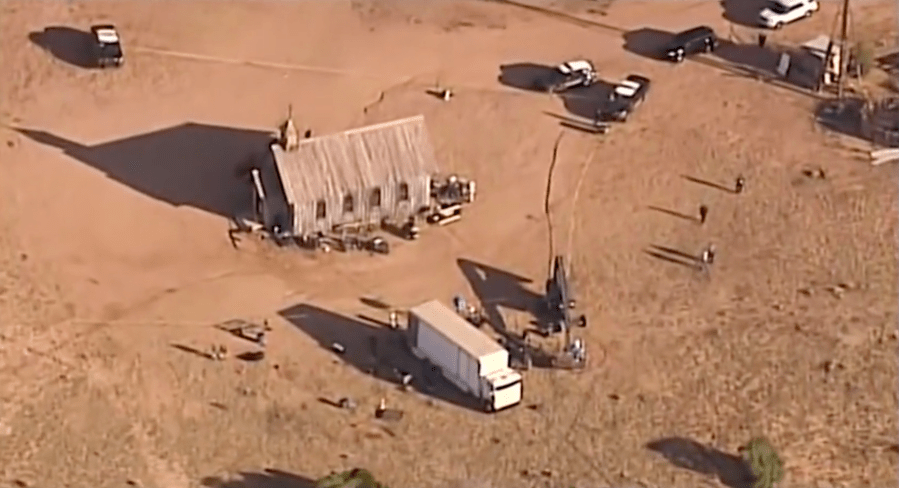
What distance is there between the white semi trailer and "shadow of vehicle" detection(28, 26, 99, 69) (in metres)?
17.6

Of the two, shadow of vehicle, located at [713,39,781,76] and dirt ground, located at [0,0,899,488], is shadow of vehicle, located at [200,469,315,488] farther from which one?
shadow of vehicle, located at [713,39,781,76]

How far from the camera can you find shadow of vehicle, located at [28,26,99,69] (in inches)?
2655

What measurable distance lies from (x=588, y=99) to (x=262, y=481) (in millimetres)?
20305

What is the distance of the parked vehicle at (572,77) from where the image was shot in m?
66.8

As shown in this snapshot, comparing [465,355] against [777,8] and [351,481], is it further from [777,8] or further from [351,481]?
[777,8]

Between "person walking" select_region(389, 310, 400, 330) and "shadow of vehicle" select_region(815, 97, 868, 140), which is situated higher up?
"shadow of vehicle" select_region(815, 97, 868, 140)

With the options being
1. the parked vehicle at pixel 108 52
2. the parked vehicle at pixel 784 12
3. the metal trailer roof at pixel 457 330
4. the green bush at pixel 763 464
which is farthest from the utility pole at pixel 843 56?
the parked vehicle at pixel 108 52

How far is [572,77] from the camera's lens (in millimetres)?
66875

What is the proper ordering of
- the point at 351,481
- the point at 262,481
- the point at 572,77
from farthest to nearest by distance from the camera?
the point at 572,77, the point at 262,481, the point at 351,481

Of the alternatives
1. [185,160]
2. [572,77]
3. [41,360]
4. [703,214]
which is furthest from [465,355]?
[572,77]

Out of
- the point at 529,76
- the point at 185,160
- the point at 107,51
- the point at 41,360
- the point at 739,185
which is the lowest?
the point at 41,360

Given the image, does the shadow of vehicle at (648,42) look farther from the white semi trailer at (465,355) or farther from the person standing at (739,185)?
the white semi trailer at (465,355)

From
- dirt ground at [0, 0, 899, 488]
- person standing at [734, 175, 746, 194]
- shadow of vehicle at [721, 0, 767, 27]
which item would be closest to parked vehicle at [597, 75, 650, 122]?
dirt ground at [0, 0, 899, 488]

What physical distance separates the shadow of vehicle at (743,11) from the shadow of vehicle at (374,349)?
68.1 ft
